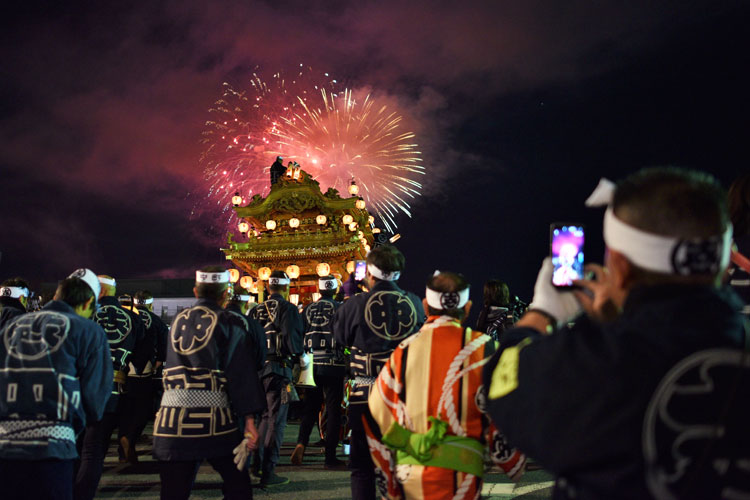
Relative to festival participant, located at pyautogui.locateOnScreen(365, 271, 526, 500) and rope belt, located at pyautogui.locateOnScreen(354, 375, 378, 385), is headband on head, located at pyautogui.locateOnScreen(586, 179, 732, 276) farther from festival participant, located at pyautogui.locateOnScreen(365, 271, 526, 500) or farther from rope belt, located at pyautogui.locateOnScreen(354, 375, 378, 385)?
rope belt, located at pyautogui.locateOnScreen(354, 375, 378, 385)

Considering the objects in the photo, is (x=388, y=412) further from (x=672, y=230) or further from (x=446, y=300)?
(x=672, y=230)

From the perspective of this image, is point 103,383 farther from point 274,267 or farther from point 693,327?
point 274,267

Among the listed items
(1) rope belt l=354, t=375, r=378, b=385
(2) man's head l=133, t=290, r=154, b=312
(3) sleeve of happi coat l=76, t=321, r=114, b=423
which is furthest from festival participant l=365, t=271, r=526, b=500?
(2) man's head l=133, t=290, r=154, b=312

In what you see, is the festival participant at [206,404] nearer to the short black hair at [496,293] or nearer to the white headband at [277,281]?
the white headband at [277,281]

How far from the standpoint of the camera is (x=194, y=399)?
3551 millimetres

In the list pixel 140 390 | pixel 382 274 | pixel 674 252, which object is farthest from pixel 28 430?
pixel 140 390

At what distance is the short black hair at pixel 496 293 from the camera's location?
6.66 metres

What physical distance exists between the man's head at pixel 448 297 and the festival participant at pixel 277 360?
3.51 metres

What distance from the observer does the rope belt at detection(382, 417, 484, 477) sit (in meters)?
2.77

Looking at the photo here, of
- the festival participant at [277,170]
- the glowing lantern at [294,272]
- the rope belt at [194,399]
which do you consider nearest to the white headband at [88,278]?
the rope belt at [194,399]

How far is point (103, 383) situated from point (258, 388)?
971mm

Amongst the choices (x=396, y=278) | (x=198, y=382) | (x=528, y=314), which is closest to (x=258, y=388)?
(x=198, y=382)

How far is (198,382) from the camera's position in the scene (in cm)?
357

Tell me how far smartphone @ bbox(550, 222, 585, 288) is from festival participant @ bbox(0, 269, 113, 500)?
9.34 feet
